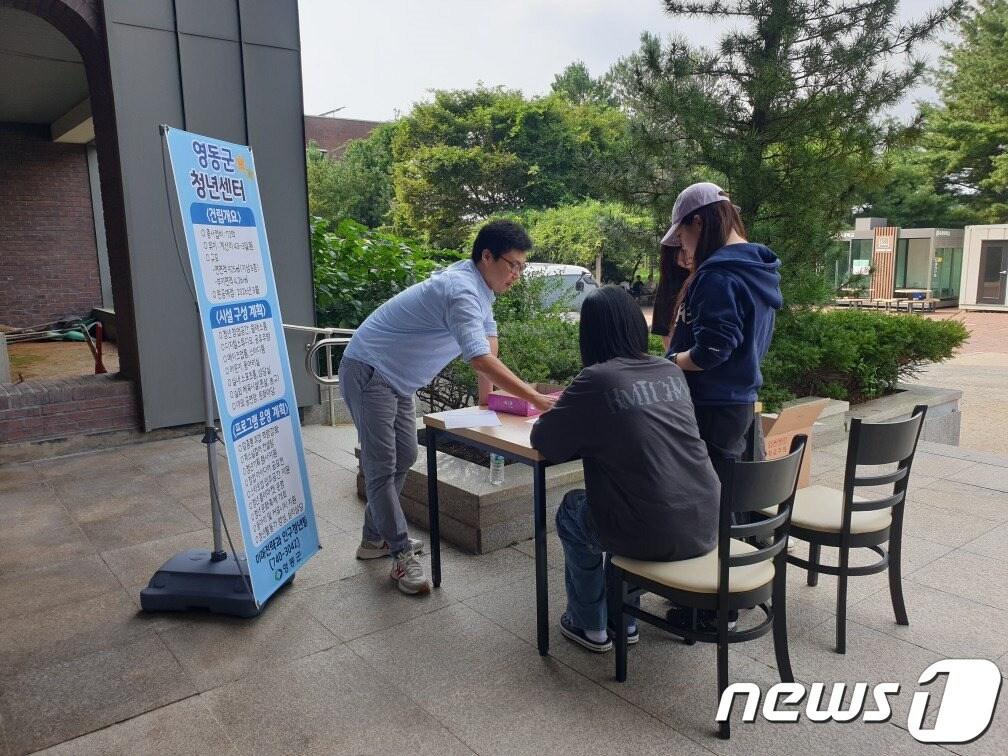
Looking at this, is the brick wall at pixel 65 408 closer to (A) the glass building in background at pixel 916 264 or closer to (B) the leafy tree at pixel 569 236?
(B) the leafy tree at pixel 569 236

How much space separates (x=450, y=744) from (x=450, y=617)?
83 cm

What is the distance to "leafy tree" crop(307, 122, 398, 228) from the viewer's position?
32906mm

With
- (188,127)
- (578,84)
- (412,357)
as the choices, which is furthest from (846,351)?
(578,84)

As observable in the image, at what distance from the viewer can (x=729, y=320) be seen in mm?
2629

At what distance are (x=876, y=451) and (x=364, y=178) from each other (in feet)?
111

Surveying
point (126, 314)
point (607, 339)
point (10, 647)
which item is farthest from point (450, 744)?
point (126, 314)

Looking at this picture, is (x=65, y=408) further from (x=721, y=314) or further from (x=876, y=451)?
(x=876, y=451)

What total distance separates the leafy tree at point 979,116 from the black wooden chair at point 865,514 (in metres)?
25.2

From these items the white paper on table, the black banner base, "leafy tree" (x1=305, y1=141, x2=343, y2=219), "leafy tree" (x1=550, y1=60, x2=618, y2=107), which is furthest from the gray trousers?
"leafy tree" (x1=550, y1=60, x2=618, y2=107)

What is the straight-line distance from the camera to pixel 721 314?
2.62m

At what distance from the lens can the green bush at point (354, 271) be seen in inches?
285

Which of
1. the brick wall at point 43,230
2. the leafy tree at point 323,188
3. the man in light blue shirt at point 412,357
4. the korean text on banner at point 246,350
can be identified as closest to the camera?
the korean text on banner at point 246,350

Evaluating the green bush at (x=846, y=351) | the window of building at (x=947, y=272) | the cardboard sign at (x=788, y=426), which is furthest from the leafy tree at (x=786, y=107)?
the window of building at (x=947, y=272)

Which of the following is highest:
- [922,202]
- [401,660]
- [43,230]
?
[922,202]
